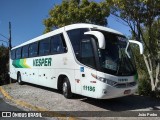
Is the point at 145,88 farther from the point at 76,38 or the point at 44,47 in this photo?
the point at 44,47

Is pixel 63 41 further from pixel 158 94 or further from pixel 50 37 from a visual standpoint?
pixel 158 94

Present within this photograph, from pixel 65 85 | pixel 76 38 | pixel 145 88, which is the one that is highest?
pixel 76 38

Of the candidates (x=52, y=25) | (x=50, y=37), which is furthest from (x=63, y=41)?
(x=52, y=25)

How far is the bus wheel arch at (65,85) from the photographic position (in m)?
13.1

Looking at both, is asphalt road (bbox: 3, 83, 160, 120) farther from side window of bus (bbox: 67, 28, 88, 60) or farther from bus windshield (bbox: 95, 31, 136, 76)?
side window of bus (bbox: 67, 28, 88, 60)

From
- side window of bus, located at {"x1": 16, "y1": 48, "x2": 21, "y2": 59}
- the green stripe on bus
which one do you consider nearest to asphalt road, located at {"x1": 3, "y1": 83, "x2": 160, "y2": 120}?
the green stripe on bus

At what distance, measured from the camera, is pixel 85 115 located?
33.1ft

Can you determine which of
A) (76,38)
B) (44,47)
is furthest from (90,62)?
(44,47)

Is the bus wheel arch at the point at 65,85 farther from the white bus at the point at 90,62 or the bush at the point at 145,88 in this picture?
the bush at the point at 145,88

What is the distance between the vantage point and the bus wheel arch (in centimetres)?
1308

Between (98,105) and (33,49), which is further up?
(33,49)

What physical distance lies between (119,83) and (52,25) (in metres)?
16.3

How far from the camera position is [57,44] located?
14.3 metres

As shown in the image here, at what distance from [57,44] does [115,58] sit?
3.96m
